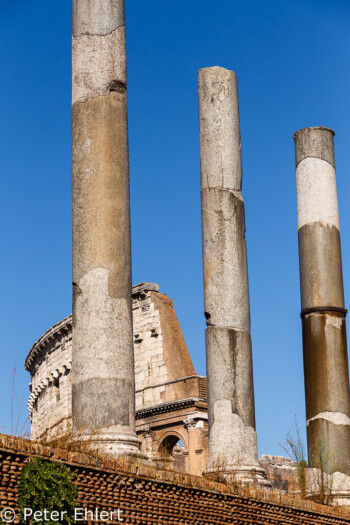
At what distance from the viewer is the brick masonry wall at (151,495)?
893 cm

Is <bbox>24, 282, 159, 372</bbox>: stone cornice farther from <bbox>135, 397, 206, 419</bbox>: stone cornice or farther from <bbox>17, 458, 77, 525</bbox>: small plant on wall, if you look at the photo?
<bbox>17, 458, 77, 525</bbox>: small plant on wall

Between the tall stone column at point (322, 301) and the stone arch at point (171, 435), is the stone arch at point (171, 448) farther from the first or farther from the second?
the tall stone column at point (322, 301)

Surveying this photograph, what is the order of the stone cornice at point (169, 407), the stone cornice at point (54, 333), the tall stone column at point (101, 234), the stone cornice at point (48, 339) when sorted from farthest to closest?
the stone cornice at point (48, 339), the stone cornice at point (54, 333), the stone cornice at point (169, 407), the tall stone column at point (101, 234)

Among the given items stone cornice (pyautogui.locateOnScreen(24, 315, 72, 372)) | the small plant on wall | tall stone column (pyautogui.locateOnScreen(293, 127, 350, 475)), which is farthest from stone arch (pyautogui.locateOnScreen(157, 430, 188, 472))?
the small plant on wall

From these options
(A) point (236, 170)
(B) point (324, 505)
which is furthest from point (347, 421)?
(A) point (236, 170)

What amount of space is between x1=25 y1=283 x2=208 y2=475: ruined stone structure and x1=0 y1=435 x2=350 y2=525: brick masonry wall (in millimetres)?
20457

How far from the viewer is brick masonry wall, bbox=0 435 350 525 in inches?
352

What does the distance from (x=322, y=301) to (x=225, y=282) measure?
288cm

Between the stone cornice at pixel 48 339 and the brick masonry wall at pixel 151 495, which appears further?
the stone cornice at pixel 48 339

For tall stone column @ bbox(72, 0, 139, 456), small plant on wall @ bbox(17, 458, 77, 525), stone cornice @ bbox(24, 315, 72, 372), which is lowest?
small plant on wall @ bbox(17, 458, 77, 525)

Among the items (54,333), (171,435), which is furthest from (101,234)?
(54,333)

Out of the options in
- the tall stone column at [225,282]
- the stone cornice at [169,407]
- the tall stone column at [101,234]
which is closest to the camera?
the tall stone column at [101,234]

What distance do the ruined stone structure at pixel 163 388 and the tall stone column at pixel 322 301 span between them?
17324 mm

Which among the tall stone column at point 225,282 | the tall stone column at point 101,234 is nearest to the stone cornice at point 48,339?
the tall stone column at point 225,282
